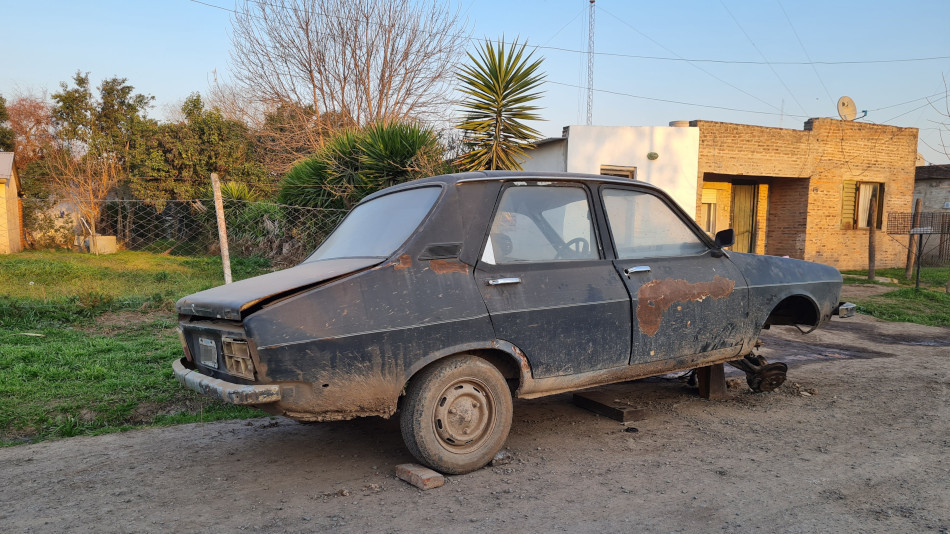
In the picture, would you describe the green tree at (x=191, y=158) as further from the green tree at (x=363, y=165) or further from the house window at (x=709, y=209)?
the house window at (x=709, y=209)

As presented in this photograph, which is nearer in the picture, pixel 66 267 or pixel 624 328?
pixel 624 328

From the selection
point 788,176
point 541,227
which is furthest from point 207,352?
point 788,176

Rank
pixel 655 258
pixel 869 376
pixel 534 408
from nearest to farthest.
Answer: pixel 655 258 → pixel 534 408 → pixel 869 376

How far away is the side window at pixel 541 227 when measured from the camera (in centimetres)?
380

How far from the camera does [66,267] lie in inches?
546

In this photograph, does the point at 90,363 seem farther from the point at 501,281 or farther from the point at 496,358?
the point at 501,281

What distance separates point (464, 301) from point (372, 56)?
1770cm

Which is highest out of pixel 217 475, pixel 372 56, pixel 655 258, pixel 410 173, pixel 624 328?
pixel 372 56

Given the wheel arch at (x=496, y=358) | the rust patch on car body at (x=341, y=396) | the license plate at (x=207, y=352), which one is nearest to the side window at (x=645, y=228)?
the wheel arch at (x=496, y=358)

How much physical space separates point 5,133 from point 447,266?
30.7m

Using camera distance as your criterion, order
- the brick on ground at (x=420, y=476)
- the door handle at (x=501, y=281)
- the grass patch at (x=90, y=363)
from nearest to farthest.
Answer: the brick on ground at (x=420, y=476)
the door handle at (x=501, y=281)
the grass patch at (x=90, y=363)

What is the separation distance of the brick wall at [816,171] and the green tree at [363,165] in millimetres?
7949

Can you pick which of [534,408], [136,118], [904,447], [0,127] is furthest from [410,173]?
[0,127]

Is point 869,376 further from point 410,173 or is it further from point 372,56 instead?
point 372,56
